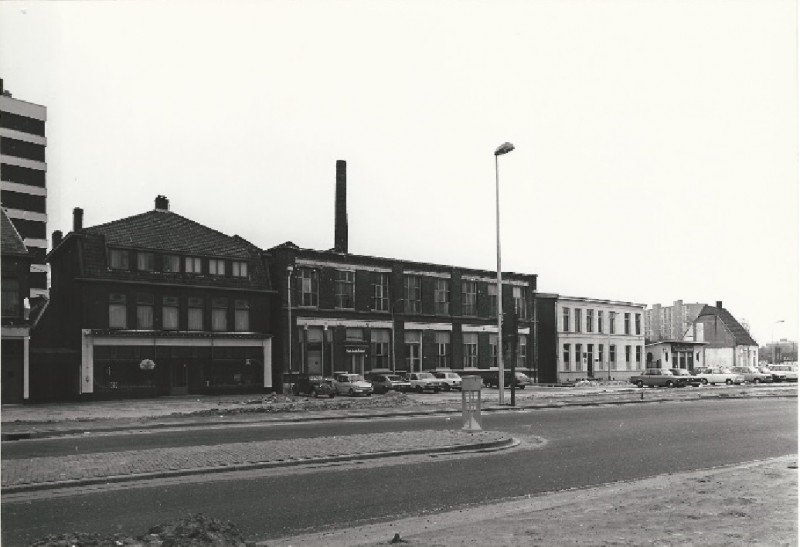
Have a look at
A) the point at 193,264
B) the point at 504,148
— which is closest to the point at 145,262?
the point at 193,264

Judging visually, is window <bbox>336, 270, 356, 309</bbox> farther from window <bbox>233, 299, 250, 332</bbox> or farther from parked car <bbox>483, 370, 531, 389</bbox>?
parked car <bbox>483, 370, 531, 389</bbox>

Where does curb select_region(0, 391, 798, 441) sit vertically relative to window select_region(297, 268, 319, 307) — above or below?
below

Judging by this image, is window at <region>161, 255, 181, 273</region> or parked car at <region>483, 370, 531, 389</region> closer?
window at <region>161, 255, 181, 273</region>

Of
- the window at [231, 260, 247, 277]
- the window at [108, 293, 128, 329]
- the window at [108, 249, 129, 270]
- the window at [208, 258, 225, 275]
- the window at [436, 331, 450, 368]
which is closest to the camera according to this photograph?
the window at [108, 293, 128, 329]

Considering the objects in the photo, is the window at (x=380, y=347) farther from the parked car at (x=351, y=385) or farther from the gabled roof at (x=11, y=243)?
the gabled roof at (x=11, y=243)

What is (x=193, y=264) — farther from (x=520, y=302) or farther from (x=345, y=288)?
(x=520, y=302)

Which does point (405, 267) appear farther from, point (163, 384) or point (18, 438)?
point (18, 438)

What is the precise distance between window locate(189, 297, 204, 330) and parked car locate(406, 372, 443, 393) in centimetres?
1453

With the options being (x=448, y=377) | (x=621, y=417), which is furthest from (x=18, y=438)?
(x=448, y=377)

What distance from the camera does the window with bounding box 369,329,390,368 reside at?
59.3 meters

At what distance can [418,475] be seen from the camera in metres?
13.1

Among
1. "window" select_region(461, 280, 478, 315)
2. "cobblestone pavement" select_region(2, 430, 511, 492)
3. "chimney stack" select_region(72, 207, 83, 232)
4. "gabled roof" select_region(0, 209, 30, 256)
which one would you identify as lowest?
"cobblestone pavement" select_region(2, 430, 511, 492)

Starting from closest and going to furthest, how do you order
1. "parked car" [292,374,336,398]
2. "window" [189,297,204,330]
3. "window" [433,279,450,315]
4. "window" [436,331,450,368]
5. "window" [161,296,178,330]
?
"parked car" [292,374,336,398]
"window" [161,296,178,330]
"window" [189,297,204,330]
"window" [436,331,450,368]
"window" [433,279,450,315]

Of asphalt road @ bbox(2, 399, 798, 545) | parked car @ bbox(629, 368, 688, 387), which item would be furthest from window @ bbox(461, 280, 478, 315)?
asphalt road @ bbox(2, 399, 798, 545)
